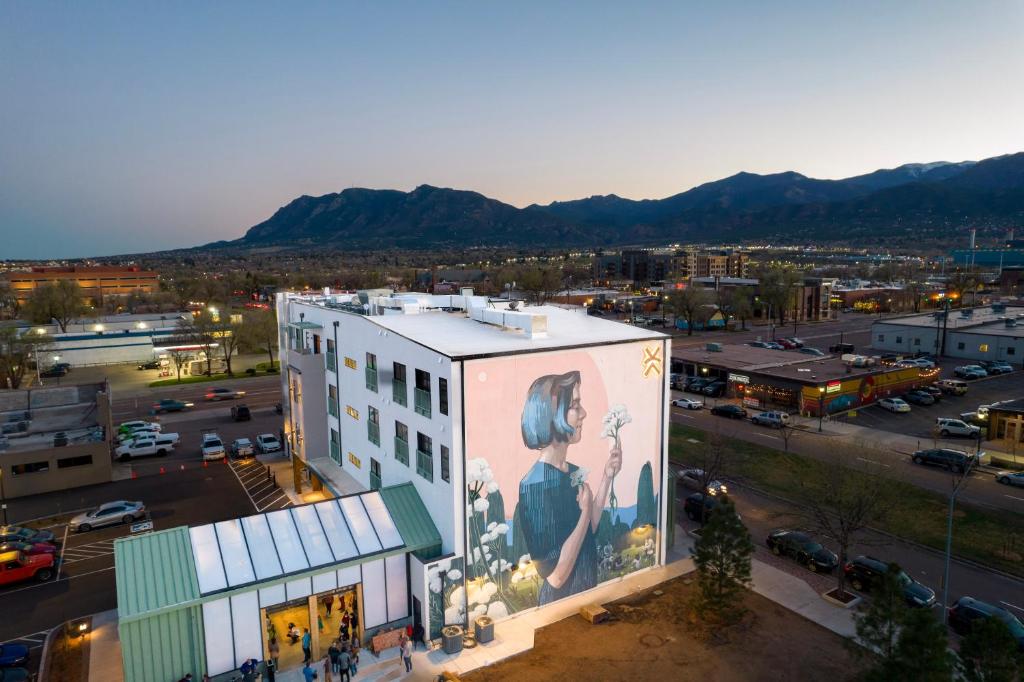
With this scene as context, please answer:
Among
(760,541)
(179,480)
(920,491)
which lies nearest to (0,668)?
(179,480)

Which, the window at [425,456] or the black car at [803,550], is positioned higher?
the window at [425,456]

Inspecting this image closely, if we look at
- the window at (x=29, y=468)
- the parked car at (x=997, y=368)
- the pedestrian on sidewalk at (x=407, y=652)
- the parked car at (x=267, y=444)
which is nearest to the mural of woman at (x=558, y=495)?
the pedestrian on sidewalk at (x=407, y=652)

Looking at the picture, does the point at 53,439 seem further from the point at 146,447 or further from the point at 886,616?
the point at 886,616

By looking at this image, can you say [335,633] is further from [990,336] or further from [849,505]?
[990,336]

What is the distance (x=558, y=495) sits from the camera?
2402 cm

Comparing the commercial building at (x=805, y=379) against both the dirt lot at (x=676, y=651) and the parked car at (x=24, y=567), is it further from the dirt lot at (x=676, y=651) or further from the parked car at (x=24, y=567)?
the parked car at (x=24, y=567)

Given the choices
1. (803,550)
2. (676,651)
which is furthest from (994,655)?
(803,550)

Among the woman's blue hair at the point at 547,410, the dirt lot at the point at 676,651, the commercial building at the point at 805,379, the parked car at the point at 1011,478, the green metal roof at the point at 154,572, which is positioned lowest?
the dirt lot at the point at 676,651

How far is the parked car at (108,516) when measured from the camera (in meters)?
32.6

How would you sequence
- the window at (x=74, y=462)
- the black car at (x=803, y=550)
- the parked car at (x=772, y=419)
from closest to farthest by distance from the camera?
1. the black car at (x=803, y=550)
2. the window at (x=74, y=462)
3. the parked car at (x=772, y=419)

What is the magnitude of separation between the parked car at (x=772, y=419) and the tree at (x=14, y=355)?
71326mm

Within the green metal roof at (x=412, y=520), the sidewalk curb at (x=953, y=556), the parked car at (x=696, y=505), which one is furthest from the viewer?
the parked car at (x=696, y=505)

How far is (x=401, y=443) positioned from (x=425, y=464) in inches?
99.0

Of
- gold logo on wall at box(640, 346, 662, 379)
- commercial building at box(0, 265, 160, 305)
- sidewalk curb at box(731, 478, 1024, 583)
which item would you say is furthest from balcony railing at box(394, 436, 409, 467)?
commercial building at box(0, 265, 160, 305)
